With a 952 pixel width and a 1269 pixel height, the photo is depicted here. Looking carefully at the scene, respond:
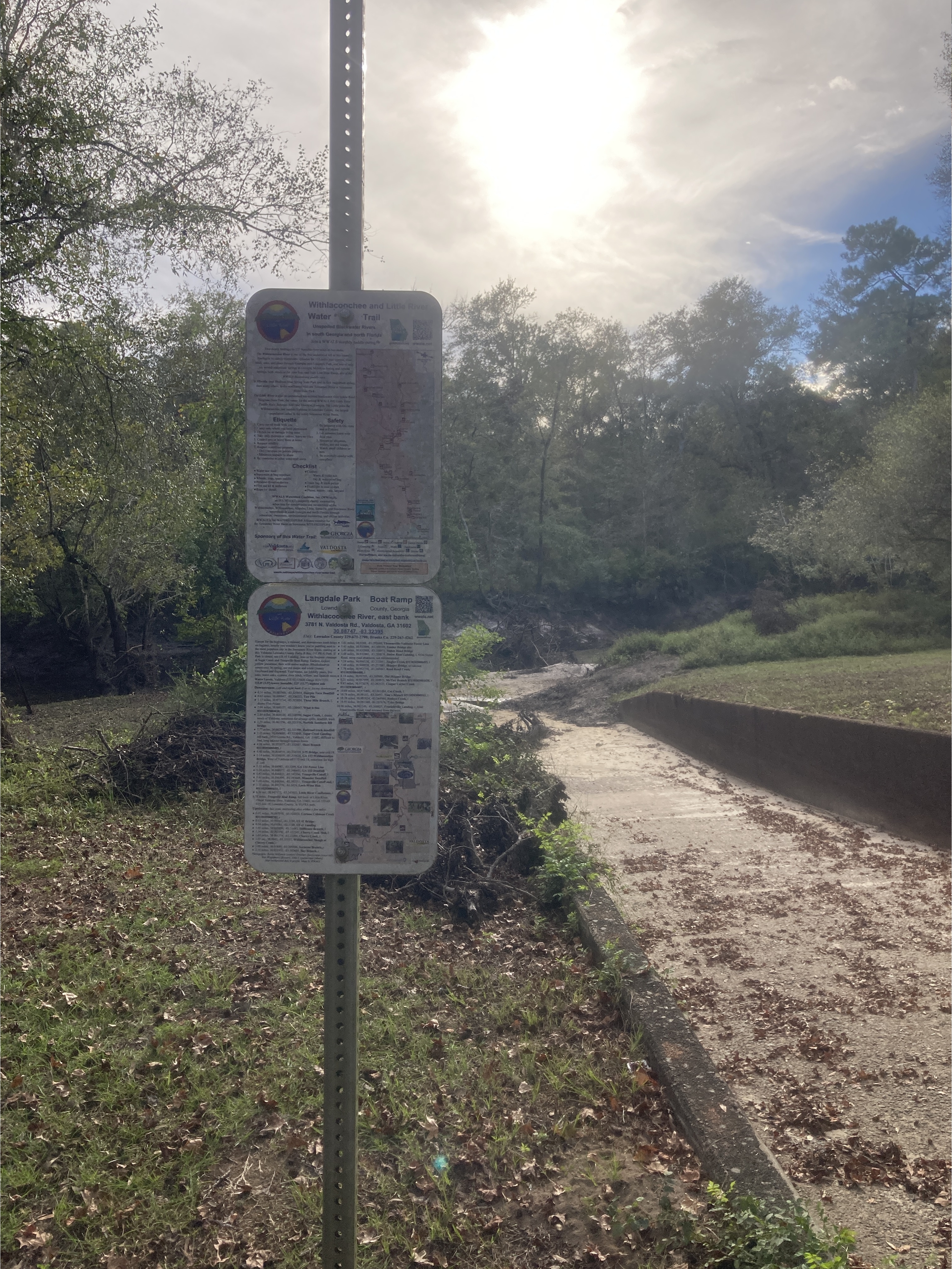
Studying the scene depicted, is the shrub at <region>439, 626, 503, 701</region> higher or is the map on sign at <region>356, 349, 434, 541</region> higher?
the map on sign at <region>356, 349, 434, 541</region>

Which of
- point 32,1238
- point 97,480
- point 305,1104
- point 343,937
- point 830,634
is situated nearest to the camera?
point 343,937

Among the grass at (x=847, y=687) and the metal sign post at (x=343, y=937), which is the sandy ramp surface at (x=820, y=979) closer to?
the grass at (x=847, y=687)

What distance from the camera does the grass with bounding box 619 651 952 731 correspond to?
897 centimetres

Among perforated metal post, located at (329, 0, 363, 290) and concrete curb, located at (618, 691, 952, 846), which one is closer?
perforated metal post, located at (329, 0, 363, 290)

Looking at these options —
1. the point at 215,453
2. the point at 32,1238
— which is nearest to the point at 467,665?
the point at 32,1238

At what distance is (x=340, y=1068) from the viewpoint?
1.93 meters

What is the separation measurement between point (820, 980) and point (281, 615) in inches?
168

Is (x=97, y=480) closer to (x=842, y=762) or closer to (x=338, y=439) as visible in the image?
(x=842, y=762)

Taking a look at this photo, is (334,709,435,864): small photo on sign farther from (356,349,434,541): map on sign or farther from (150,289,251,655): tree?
(150,289,251,655): tree

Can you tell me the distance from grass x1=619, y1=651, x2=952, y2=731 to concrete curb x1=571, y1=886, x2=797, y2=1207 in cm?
477

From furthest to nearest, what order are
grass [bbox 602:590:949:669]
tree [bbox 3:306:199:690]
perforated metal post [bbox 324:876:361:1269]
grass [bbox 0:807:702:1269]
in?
grass [bbox 602:590:949:669] → tree [bbox 3:306:199:690] → grass [bbox 0:807:702:1269] → perforated metal post [bbox 324:876:361:1269]

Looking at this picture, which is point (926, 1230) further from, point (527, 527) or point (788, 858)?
point (527, 527)

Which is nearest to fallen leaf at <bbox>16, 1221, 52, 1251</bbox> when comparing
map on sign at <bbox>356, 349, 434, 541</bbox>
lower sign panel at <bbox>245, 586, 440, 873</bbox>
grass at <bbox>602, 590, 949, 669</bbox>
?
lower sign panel at <bbox>245, 586, 440, 873</bbox>

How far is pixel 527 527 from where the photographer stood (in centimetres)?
4169
